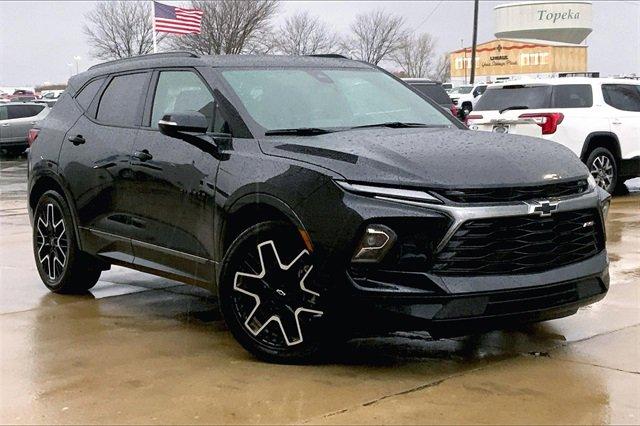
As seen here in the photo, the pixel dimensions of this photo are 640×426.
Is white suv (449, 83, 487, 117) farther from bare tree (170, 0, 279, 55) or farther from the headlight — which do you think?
the headlight

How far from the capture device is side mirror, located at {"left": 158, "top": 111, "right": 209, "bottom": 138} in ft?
17.8

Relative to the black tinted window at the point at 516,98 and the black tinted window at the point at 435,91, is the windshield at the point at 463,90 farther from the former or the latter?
the black tinted window at the point at 516,98

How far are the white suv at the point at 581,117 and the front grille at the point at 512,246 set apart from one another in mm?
8210

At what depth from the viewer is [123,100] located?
6703 millimetres


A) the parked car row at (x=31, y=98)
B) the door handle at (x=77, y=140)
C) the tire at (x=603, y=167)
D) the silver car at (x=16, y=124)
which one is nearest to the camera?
the door handle at (x=77, y=140)

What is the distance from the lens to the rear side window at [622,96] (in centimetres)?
1355

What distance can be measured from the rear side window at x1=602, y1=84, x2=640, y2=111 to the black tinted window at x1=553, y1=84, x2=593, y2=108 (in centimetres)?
30

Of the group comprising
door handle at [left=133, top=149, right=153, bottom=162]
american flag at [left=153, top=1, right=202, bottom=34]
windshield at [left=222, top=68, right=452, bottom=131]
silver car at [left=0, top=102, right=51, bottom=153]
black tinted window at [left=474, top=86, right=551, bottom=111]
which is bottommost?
silver car at [left=0, top=102, right=51, bottom=153]

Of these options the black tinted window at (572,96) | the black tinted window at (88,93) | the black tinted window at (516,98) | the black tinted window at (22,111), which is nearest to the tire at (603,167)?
the black tinted window at (572,96)

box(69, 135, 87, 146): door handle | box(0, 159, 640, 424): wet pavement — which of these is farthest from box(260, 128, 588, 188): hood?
box(69, 135, 87, 146): door handle

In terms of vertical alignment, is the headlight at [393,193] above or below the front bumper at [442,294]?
above

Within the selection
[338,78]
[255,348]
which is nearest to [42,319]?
[255,348]

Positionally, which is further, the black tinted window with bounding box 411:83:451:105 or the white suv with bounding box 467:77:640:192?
the black tinted window with bounding box 411:83:451:105

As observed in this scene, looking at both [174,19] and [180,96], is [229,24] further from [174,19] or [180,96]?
[180,96]
